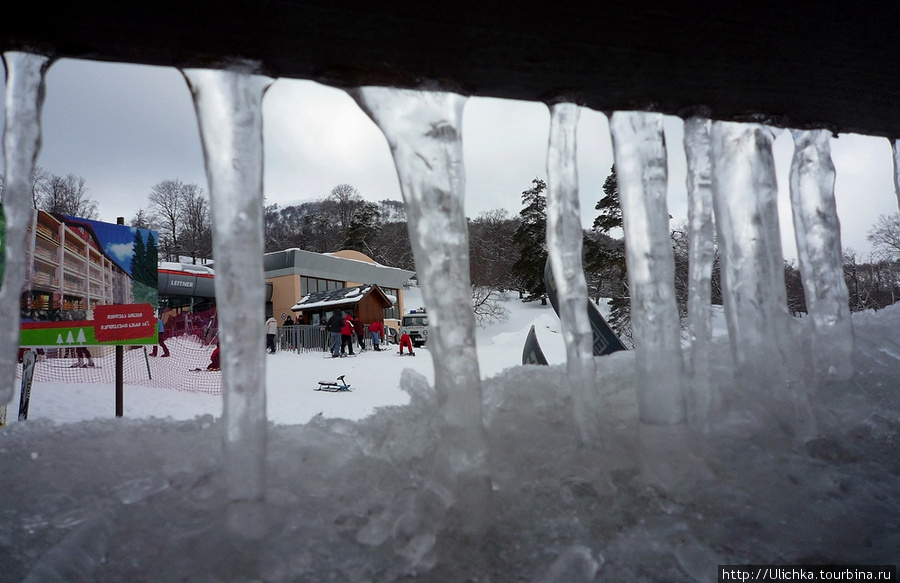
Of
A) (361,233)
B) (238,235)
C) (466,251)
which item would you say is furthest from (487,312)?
(238,235)

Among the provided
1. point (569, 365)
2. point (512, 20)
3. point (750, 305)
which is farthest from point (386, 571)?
point (750, 305)

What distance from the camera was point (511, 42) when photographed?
1.75 metres

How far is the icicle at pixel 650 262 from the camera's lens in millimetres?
2135

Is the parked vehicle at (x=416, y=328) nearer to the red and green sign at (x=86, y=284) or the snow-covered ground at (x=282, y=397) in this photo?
the snow-covered ground at (x=282, y=397)

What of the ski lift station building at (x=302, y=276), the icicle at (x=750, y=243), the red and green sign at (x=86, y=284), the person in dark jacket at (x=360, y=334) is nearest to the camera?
the icicle at (x=750, y=243)

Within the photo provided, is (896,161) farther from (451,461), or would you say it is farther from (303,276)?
(303,276)

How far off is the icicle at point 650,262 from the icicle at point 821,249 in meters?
1.24

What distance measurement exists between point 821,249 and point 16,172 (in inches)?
160

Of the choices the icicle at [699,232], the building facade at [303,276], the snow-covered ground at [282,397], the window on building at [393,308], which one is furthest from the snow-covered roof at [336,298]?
the icicle at [699,232]

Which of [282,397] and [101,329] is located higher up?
[101,329]

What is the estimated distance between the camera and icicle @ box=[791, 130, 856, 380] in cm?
297

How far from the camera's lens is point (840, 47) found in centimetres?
191

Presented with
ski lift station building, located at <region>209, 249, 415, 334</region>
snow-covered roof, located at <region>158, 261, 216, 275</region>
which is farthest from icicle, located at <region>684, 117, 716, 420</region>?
snow-covered roof, located at <region>158, 261, 216, 275</region>

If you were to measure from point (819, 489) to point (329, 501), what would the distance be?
168 centimetres
